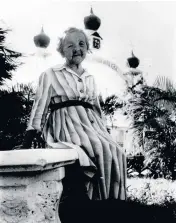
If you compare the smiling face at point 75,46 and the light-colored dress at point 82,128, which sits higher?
the smiling face at point 75,46

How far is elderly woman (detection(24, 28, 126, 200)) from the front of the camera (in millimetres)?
2068

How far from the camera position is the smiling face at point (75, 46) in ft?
7.51

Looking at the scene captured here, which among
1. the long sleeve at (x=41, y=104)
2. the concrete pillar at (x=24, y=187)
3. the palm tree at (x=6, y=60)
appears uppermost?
the palm tree at (x=6, y=60)

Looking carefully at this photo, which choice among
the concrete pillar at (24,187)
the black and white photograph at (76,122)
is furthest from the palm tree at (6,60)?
the concrete pillar at (24,187)

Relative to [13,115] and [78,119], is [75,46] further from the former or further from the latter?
[13,115]

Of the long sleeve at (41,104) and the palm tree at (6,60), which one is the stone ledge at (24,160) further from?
the palm tree at (6,60)

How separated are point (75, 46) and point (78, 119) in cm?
48

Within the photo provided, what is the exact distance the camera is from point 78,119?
223cm

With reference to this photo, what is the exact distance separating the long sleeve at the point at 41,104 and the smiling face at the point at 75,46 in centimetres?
21

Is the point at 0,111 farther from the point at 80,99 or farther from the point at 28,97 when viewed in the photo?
the point at 80,99

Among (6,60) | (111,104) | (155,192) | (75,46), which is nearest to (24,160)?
(75,46)

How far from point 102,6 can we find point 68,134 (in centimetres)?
162

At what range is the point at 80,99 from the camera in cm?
228

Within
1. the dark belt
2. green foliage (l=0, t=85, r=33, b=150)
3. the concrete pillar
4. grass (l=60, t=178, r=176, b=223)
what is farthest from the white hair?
green foliage (l=0, t=85, r=33, b=150)
